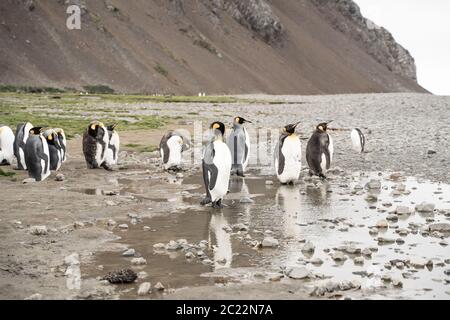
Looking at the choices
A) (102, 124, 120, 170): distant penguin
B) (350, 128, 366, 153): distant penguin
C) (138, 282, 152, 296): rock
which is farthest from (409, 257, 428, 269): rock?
(350, 128, 366, 153): distant penguin

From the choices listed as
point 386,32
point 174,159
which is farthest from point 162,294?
point 386,32

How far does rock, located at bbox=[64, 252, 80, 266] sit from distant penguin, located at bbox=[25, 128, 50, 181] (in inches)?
205

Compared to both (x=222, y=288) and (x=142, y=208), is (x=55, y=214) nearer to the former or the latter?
(x=142, y=208)

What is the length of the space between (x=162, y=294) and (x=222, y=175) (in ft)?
13.3

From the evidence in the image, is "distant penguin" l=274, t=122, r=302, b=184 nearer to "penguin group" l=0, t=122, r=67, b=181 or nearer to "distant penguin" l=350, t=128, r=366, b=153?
"penguin group" l=0, t=122, r=67, b=181

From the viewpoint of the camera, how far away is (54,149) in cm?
1213

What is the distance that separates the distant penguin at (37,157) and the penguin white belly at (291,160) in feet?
13.3

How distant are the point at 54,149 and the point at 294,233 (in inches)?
246

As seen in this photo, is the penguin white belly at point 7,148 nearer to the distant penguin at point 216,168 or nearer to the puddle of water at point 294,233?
the puddle of water at point 294,233

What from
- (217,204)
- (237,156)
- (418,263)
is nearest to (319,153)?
(237,156)

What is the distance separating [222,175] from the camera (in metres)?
9.10

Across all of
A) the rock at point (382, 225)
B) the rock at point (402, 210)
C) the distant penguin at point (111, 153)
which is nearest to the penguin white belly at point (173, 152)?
the distant penguin at point (111, 153)

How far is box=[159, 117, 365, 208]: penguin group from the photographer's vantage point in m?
9.13

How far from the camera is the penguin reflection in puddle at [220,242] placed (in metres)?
6.16
